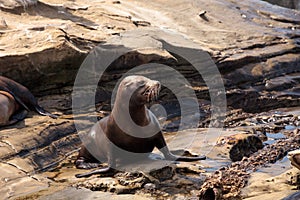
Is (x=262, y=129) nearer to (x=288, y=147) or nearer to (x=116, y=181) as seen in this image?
(x=288, y=147)

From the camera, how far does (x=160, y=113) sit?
963 centimetres

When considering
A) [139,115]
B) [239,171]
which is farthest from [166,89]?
[239,171]

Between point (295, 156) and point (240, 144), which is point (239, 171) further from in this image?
point (295, 156)

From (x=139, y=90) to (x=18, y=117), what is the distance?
90.2 inches

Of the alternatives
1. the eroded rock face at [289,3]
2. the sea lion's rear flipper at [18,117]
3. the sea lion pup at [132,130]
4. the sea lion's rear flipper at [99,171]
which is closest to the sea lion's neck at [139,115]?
the sea lion pup at [132,130]

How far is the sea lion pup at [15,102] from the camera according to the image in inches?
323

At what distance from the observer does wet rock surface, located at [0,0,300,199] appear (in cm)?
614

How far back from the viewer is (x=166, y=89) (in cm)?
1023

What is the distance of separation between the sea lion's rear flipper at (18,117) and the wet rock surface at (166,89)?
89 millimetres

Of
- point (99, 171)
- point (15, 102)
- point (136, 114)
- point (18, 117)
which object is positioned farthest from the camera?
point (15, 102)

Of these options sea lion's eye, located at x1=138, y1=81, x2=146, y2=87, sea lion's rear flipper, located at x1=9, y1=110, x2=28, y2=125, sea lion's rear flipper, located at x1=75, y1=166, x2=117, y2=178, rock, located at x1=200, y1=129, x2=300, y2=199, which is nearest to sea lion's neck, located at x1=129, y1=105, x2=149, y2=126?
sea lion's eye, located at x1=138, y1=81, x2=146, y2=87

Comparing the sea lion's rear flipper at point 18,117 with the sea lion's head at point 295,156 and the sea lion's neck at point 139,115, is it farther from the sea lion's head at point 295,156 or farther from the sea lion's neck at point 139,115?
the sea lion's head at point 295,156

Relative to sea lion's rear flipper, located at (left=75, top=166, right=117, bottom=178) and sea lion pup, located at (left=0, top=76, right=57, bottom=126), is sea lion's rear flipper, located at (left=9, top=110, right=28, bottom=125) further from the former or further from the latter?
sea lion's rear flipper, located at (left=75, top=166, right=117, bottom=178)

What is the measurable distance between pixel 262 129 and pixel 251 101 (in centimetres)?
210
